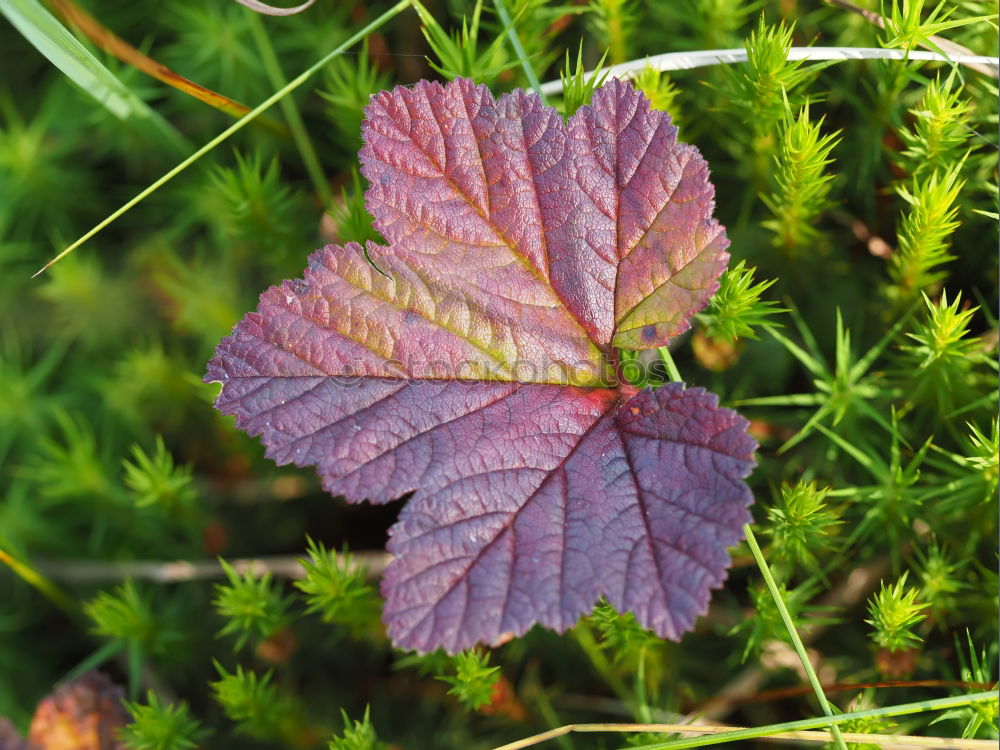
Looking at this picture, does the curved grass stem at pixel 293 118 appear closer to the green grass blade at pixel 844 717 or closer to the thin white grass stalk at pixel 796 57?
the thin white grass stalk at pixel 796 57

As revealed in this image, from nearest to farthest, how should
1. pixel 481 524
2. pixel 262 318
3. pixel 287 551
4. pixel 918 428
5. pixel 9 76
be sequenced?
1. pixel 481 524
2. pixel 262 318
3. pixel 918 428
4. pixel 287 551
5. pixel 9 76

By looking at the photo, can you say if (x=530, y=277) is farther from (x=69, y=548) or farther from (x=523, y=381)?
(x=69, y=548)

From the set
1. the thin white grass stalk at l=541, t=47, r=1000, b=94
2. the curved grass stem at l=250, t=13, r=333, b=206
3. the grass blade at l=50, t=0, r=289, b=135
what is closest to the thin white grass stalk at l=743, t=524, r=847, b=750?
the thin white grass stalk at l=541, t=47, r=1000, b=94

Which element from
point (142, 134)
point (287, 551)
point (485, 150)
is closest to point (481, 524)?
point (485, 150)

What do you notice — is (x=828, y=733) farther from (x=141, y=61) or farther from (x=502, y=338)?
(x=141, y=61)

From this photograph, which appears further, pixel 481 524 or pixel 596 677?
pixel 596 677
